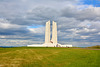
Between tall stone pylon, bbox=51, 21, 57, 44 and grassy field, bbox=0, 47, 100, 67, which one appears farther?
tall stone pylon, bbox=51, 21, 57, 44

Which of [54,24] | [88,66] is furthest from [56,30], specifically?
[88,66]

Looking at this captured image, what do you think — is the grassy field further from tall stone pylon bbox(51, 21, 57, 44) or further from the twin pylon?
tall stone pylon bbox(51, 21, 57, 44)

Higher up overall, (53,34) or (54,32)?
(54,32)

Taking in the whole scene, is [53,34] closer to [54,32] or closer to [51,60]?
[54,32]

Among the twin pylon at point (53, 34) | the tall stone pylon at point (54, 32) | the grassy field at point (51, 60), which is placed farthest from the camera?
the tall stone pylon at point (54, 32)

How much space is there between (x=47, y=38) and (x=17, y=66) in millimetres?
68196

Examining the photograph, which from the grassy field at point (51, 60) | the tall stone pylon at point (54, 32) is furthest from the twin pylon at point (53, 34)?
the grassy field at point (51, 60)

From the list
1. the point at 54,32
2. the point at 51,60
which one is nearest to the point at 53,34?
the point at 54,32

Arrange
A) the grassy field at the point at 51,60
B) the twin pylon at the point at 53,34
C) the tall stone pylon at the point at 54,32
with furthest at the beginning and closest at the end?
1. the tall stone pylon at the point at 54,32
2. the twin pylon at the point at 53,34
3. the grassy field at the point at 51,60

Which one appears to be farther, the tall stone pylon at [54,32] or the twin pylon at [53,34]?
the tall stone pylon at [54,32]

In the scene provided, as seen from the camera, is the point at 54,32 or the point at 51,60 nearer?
the point at 51,60

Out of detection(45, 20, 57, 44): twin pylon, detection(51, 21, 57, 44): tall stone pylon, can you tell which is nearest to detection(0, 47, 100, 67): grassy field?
detection(45, 20, 57, 44): twin pylon

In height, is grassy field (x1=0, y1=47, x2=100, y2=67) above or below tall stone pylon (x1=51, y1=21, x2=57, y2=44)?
below

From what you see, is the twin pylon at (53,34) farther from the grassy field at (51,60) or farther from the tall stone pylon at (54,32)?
the grassy field at (51,60)
